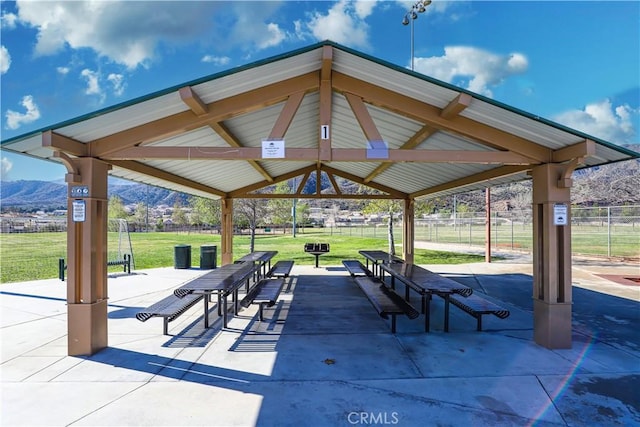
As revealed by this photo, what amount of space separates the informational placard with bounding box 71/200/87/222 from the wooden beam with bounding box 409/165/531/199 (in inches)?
253

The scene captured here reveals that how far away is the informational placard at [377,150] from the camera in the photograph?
4.68m

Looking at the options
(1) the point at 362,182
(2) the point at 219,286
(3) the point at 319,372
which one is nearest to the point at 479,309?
(3) the point at 319,372

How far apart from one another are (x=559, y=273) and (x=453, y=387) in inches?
102

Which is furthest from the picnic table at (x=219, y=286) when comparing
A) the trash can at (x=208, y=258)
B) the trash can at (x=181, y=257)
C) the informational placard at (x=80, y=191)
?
the trash can at (x=181, y=257)

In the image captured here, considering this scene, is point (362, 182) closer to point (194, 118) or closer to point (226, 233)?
point (226, 233)

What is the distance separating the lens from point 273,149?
466 centimetres

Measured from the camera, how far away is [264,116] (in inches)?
235

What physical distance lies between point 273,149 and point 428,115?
2243mm

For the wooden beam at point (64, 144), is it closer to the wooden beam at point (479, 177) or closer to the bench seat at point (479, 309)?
the bench seat at point (479, 309)

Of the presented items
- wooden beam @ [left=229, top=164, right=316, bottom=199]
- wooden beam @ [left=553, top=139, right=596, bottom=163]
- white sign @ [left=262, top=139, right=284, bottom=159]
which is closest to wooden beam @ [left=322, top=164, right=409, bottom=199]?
wooden beam @ [left=229, top=164, right=316, bottom=199]

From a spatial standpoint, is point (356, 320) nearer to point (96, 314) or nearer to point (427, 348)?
point (427, 348)

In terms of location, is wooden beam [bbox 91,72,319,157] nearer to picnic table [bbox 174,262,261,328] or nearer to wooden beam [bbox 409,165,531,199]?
picnic table [bbox 174,262,261,328]

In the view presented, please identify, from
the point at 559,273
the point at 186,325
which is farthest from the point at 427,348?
the point at 186,325

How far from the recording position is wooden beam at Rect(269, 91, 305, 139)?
461 centimetres
